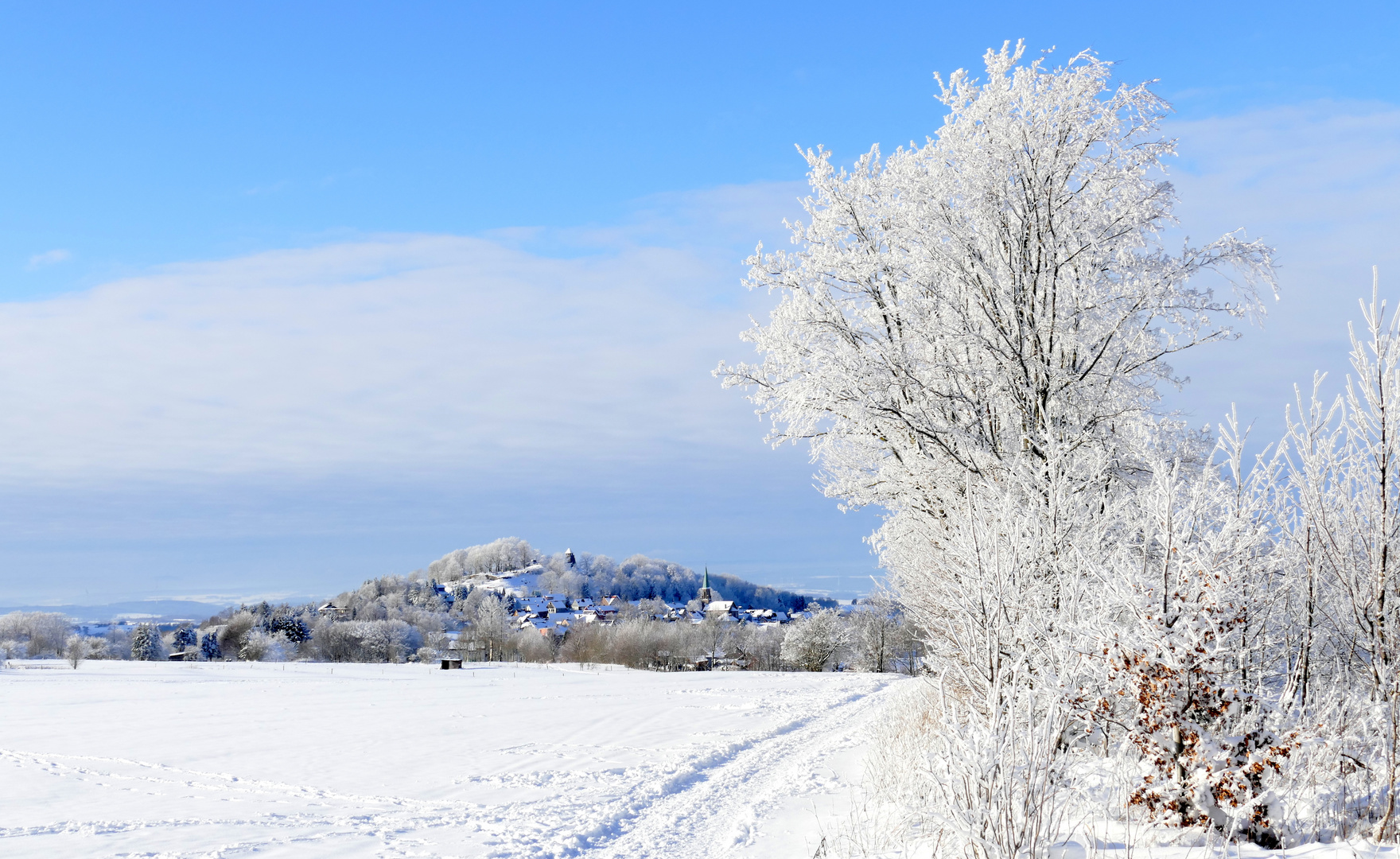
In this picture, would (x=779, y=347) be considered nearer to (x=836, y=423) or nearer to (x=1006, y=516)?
(x=836, y=423)

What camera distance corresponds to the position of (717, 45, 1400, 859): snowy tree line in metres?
6.46

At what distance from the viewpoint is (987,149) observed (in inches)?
456

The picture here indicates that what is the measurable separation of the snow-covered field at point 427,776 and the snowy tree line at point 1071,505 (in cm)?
223

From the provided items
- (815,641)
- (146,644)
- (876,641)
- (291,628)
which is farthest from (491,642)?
(876,641)

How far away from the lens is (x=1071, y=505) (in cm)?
958

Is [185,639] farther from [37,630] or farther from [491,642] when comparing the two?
[491,642]

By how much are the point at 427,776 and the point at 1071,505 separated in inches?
399

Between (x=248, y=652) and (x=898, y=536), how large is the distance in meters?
89.4

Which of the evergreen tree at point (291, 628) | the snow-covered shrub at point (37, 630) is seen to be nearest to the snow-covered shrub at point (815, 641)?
the evergreen tree at point (291, 628)

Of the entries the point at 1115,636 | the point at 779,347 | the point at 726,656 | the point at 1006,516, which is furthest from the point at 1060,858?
the point at 726,656

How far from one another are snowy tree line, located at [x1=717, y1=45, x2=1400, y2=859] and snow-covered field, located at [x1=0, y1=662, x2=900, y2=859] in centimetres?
223

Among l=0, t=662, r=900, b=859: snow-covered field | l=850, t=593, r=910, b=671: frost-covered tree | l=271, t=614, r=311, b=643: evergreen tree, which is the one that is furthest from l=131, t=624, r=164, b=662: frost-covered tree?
l=850, t=593, r=910, b=671: frost-covered tree

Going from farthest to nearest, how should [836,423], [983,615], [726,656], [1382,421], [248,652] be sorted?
[726,656] < [248,652] < [836,423] < [983,615] < [1382,421]

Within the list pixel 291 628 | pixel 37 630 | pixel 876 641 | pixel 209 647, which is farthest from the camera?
Result: pixel 37 630
